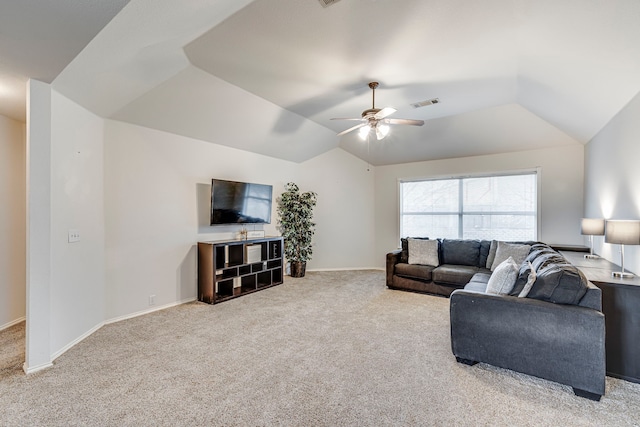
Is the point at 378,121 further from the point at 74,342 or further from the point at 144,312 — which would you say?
the point at 74,342

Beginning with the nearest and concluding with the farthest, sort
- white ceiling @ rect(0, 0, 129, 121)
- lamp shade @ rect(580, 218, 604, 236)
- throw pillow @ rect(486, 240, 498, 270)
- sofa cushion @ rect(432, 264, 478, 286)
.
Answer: white ceiling @ rect(0, 0, 129, 121) → lamp shade @ rect(580, 218, 604, 236) → sofa cushion @ rect(432, 264, 478, 286) → throw pillow @ rect(486, 240, 498, 270)

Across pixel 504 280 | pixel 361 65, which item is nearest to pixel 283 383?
pixel 504 280

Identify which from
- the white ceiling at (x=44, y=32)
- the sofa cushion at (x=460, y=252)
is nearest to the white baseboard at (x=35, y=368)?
the white ceiling at (x=44, y=32)

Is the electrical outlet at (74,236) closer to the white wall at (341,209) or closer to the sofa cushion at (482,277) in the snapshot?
the white wall at (341,209)

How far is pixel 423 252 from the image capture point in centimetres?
506

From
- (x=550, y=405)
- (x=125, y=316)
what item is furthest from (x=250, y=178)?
(x=550, y=405)

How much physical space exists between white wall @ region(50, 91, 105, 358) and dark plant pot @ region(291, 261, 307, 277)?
3.31m

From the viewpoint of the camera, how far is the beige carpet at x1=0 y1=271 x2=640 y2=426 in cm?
189

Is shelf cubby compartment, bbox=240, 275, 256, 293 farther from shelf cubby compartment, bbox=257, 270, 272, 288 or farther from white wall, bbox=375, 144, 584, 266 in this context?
white wall, bbox=375, 144, 584, 266

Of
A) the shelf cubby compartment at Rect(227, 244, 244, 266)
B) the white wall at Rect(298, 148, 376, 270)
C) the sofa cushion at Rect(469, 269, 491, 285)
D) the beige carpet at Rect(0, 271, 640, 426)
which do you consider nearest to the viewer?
the beige carpet at Rect(0, 271, 640, 426)

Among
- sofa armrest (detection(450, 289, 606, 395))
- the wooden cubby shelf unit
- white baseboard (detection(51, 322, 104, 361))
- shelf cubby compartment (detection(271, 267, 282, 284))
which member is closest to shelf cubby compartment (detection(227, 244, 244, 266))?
the wooden cubby shelf unit

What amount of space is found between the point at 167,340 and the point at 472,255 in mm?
4687

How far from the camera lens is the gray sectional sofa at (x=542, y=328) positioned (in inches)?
81.3

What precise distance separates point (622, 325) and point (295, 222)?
15.6 feet
